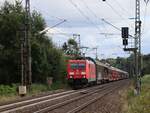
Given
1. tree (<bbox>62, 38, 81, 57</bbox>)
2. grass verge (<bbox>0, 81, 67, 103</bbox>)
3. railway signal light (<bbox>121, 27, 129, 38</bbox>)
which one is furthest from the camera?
tree (<bbox>62, 38, 81, 57</bbox>)

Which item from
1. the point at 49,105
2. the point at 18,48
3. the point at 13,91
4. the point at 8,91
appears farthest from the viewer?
the point at 18,48

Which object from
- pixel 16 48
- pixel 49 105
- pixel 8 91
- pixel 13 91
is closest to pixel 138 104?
pixel 49 105

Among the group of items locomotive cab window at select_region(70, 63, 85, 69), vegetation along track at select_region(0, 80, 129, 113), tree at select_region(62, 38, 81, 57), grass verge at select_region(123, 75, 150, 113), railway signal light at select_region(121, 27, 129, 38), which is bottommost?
vegetation along track at select_region(0, 80, 129, 113)

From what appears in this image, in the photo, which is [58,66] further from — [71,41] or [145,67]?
[145,67]

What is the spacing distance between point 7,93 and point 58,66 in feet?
68.1

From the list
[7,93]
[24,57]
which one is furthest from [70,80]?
[7,93]

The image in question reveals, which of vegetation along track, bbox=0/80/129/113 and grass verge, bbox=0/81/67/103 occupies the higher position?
→ grass verge, bbox=0/81/67/103

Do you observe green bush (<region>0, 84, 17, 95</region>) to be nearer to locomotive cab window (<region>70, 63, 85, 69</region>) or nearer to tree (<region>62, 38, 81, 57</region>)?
locomotive cab window (<region>70, 63, 85, 69</region>)

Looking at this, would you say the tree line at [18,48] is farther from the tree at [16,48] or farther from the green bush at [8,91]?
the green bush at [8,91]

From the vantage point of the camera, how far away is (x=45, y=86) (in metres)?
53.5

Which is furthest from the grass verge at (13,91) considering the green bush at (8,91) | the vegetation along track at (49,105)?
the vegetation along track at (49,105)

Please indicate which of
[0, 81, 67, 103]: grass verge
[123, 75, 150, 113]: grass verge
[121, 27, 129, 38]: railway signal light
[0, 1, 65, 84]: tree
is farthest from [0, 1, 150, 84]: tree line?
[123, 75, 150, 113]: grass verge

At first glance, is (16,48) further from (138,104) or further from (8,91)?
(138,104)

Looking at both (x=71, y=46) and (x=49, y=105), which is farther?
(x=71, y=46)
